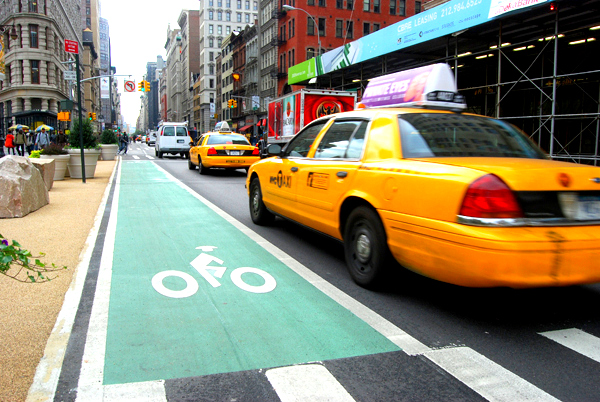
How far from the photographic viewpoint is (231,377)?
308 cm

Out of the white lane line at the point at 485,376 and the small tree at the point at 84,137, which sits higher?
the small tree at the point at 84,137

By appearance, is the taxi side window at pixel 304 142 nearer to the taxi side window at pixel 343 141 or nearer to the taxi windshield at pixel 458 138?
the taxi side window at pixel 343 141

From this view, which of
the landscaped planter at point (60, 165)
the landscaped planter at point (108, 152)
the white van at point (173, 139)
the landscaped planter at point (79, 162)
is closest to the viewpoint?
the landscaped planter at point (60, 165)

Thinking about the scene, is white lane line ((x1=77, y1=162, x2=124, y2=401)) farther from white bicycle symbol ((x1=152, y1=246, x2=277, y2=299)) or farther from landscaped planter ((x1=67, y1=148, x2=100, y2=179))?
landscaped planter ((x1=67, y1=148, x2=100, y2=179))

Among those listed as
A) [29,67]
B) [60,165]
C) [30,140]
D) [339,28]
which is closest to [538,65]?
[60,165]

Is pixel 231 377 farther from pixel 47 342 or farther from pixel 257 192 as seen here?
pixel 257 192

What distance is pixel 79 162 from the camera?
16078 mm

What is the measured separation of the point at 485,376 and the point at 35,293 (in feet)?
12.5

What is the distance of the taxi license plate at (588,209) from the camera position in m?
3.75

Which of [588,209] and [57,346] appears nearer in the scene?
[57,346]

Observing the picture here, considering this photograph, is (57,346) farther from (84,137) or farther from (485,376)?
(84,137)

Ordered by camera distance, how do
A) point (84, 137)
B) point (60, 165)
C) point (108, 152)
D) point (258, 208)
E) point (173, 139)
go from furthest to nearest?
point (173, 139) < point (108, 152) < point (84, 137) < point (60, 165) < point (258, 208)

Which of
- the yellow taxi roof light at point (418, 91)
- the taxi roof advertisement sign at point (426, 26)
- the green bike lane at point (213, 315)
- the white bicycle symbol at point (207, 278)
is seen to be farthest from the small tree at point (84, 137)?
the white bicycle symbol at point (207, 278)

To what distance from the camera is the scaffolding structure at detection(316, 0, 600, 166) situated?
16.7 m
